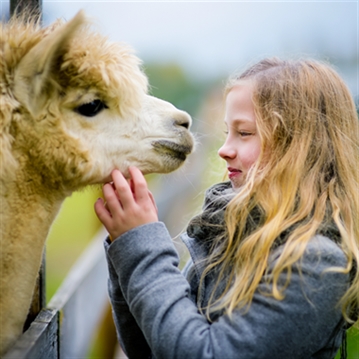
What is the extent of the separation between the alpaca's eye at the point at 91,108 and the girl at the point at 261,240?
0.18 metres

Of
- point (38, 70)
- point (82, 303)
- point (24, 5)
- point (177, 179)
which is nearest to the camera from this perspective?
point (38, 70)

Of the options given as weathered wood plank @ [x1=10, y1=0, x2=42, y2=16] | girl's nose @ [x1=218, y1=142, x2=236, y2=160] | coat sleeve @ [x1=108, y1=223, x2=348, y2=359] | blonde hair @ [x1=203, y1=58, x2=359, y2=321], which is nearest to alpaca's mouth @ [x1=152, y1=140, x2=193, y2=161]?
girl's nose @ [x1=218, y1=142, x2=236, y2=160]

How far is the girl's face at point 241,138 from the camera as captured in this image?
1.32m

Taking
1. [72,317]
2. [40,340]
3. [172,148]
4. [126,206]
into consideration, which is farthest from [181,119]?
[72,317]

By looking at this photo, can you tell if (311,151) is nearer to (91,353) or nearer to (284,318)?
(284,318)

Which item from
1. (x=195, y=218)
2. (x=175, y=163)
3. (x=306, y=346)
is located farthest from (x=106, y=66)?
(x=306, y=346)

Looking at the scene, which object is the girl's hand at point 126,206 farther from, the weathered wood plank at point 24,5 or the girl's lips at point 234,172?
the weathered wood plank at point 24,5

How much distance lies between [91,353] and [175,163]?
134 centimetres

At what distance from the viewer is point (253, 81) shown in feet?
4.54

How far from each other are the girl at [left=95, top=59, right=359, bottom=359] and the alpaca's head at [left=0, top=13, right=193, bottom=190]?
10cm

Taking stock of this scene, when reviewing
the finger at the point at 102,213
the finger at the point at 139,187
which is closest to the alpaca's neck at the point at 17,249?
the finger at the point at 102,213

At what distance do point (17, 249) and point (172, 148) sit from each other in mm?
490

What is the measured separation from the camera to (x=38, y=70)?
117cm

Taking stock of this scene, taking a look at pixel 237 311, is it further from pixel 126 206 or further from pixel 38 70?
pixel 38 70
